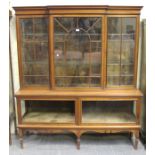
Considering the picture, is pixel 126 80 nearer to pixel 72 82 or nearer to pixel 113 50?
pixel 113 50

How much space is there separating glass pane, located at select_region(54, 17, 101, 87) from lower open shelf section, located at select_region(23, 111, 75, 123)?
440mm

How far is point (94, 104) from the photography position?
9.43 feet

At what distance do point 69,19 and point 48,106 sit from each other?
1.24 m

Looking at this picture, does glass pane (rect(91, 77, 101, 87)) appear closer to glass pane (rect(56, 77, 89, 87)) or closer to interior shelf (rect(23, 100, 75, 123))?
glass pane (rect(56, 77, 89, 87))

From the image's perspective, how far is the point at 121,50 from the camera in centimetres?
255

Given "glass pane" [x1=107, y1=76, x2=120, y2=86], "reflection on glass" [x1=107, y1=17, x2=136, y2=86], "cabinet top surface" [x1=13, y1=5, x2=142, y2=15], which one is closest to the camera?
"cabinet top surface" [x1=13, y1=5, x2=142, y2=15]

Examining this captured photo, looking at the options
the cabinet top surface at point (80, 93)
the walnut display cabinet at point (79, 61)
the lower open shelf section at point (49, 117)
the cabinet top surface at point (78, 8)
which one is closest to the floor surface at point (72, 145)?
the walnut display cabinet at point (79, 61)

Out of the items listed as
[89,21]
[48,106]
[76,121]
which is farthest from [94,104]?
[89,21]

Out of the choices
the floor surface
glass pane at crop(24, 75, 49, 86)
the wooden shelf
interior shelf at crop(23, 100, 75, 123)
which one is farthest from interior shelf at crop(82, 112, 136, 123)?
glass pane at crop(24, 75, 49, 86)

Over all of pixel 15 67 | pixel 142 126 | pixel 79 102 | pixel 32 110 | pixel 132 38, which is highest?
pixel 132 38

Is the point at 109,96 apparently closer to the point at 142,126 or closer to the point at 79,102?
the point at 79,102

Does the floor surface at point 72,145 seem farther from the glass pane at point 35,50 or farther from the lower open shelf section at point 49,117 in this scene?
the glass pane at point 35,50

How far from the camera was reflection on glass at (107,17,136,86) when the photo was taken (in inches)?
98.3

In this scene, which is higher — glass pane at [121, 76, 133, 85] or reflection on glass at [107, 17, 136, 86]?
reflection on glass at [107, 17, 136, 86]
